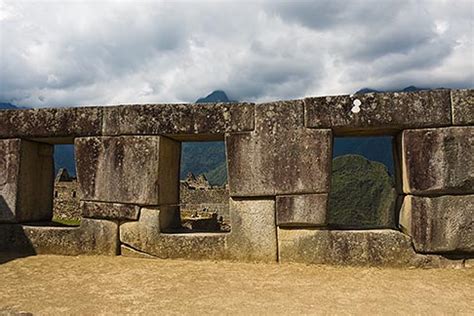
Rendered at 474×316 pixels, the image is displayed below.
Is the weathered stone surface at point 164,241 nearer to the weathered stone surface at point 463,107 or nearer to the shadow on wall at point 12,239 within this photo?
the shadow on wall at point 12,239

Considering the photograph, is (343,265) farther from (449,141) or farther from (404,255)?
(449,141)

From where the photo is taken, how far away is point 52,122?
6.81 meters

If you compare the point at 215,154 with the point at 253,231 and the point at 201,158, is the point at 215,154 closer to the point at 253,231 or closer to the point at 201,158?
the point at 201,158

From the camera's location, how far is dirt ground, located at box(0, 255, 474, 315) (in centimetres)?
396

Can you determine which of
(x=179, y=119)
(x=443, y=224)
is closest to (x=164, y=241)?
(x=179, y=119)

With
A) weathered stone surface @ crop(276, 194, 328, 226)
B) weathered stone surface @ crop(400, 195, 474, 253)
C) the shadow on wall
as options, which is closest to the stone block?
the shadow on wall

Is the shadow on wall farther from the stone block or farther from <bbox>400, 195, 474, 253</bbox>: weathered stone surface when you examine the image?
<bbox>400, 195, 474, 253</bbox>: weathered stone surface

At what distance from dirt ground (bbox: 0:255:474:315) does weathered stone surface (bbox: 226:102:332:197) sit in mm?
1139

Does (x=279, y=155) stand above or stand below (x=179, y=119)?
below

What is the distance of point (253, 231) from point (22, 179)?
4.15 m

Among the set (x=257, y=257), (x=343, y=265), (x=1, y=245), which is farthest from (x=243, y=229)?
(x=1, y=245)

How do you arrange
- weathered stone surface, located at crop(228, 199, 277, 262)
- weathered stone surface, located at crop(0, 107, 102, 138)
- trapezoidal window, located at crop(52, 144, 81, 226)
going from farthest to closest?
trapezoidal window, located at crop(52, 144, 81, 226), weathered stone surface, located at crop(0, 107, 102, 138), weathered stone surface, located at crop(228, 199, 277, 262)

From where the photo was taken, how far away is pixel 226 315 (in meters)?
3.73

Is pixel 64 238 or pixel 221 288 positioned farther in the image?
pixel 64 238
